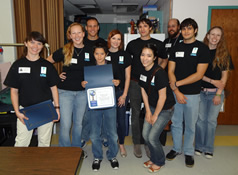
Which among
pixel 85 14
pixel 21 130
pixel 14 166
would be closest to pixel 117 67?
pixel 21 130

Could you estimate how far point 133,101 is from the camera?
8.49 feet

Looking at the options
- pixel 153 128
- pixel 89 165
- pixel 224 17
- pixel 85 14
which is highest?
pixel 85 14

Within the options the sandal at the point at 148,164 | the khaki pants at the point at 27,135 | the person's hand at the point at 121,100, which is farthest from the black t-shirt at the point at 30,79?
the sandal at the point at 148,164

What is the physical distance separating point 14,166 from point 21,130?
3.26ft

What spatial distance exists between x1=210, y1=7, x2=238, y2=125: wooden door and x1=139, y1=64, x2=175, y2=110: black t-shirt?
7.06 ft

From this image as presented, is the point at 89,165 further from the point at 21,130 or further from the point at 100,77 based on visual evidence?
the point at 100,77

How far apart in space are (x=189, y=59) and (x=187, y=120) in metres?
0.69

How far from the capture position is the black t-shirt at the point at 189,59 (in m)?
2.25

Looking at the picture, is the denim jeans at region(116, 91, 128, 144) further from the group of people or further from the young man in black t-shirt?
the young man in black t-shirt

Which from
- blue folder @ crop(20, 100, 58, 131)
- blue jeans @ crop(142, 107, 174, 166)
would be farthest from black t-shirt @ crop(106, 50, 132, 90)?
blue folder @ crop(20, 100, 58, 131)

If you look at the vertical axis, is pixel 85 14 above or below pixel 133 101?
above

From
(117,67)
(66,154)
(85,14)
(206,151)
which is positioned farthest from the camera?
(85,14)

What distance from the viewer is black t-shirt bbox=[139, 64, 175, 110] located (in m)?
2.05

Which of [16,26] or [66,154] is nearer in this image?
[66,154]
